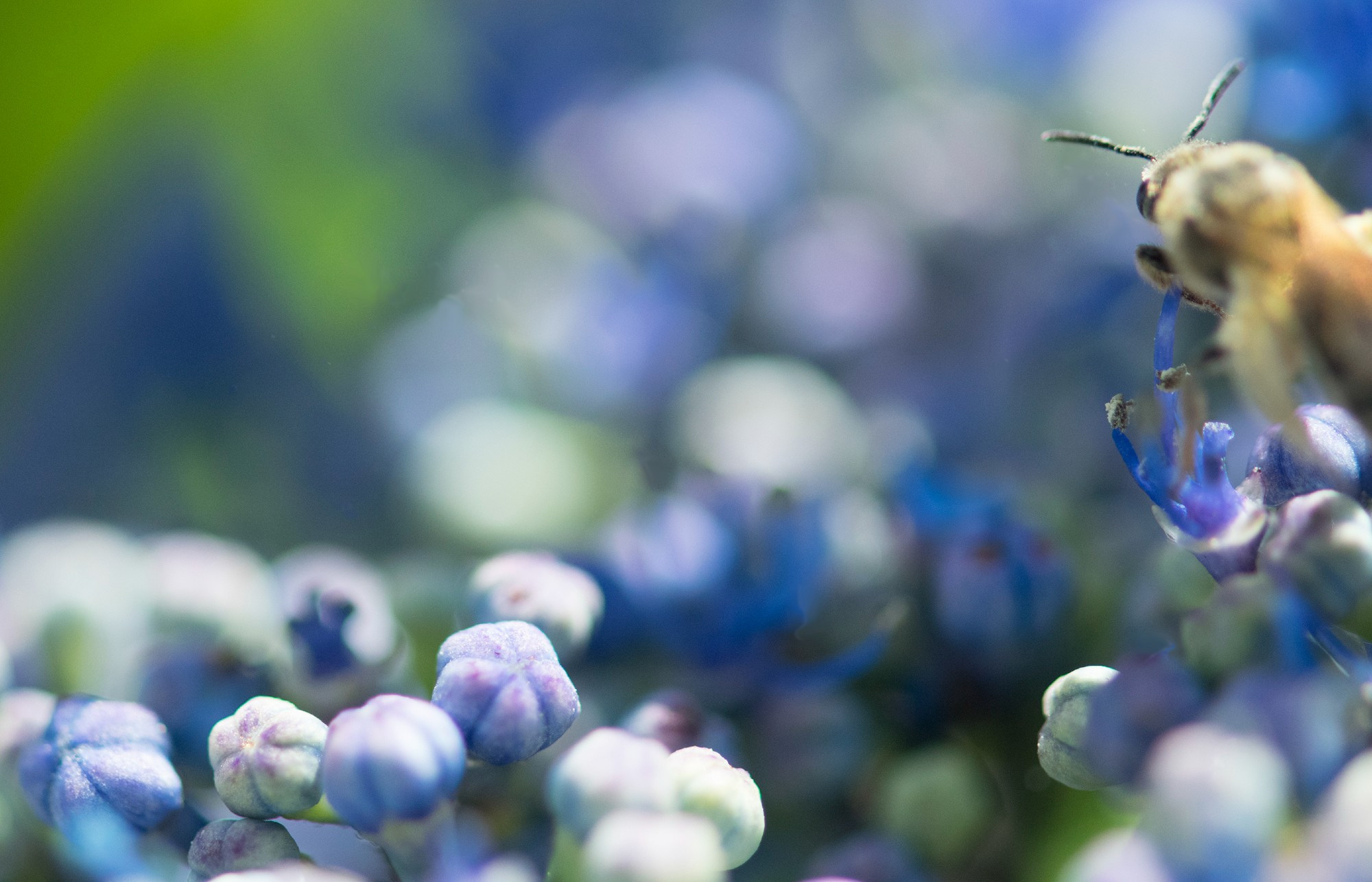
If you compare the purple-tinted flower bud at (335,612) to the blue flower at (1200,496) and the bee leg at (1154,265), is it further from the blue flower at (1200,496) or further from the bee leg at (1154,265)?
the bee leg at (1154,265)

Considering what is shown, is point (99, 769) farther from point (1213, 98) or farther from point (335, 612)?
point (1213, 98)

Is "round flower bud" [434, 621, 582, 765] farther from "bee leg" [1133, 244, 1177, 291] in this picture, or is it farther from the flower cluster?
"bee leg" [1133, 244, 1177, 291]

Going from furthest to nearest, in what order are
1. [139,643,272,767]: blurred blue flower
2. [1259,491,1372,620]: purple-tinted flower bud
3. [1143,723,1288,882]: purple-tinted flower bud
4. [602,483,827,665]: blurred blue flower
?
[602,483,827,665]: blurred blue flower, [139,643,272,767]: blurred blue flower, [1259,491,1372,620]: purple-tinted flower bud, [1143,723,1288,882]: purple-tinted flower bud

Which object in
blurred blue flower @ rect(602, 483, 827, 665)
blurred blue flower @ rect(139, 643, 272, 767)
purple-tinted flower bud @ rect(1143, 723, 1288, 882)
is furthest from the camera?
blurred blue flower @ rect(602, 483, 827, 665)

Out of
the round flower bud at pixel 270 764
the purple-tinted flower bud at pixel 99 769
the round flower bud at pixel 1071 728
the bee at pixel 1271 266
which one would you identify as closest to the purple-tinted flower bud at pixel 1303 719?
the round flower bud at pixel 1071 728

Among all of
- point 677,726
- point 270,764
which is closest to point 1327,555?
point 677,726

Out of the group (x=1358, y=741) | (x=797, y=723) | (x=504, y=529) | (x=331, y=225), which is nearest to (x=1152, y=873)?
(x=1358, y=741)

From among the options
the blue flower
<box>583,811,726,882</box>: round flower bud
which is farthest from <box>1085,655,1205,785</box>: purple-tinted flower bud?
<box>583,811,726,882</box>: round flower bud
